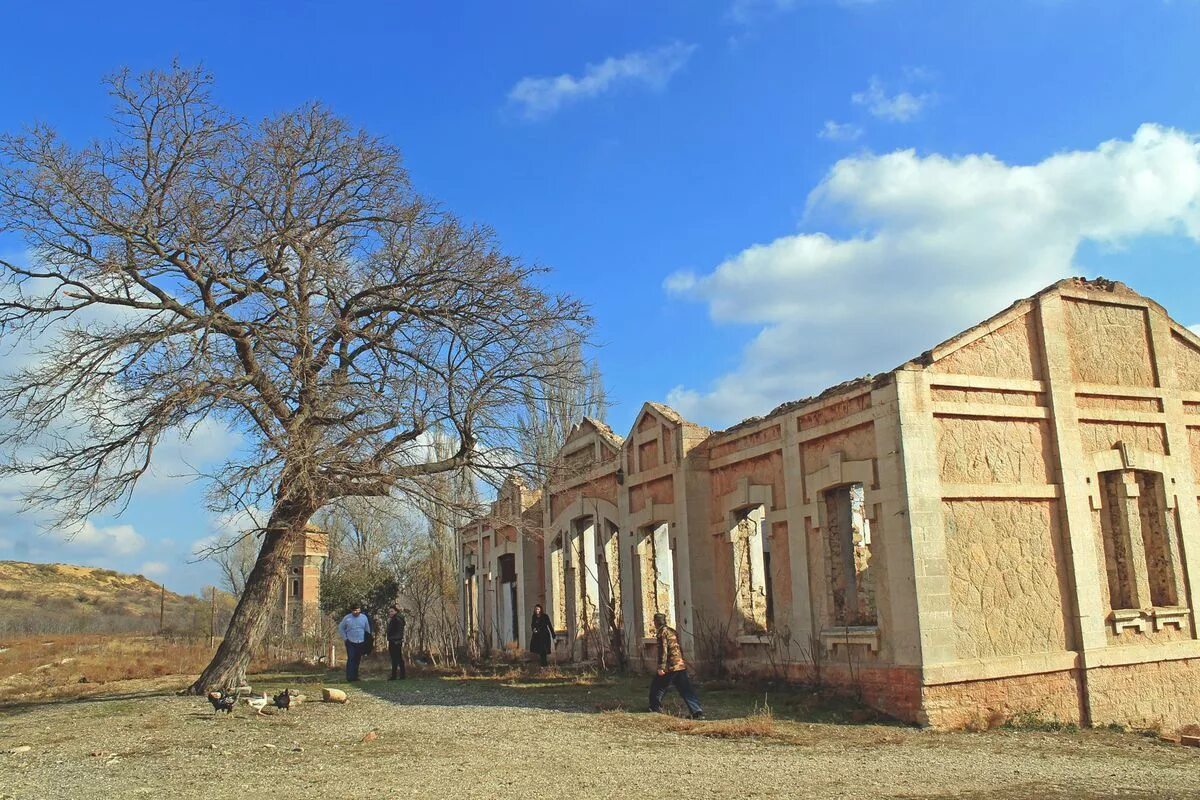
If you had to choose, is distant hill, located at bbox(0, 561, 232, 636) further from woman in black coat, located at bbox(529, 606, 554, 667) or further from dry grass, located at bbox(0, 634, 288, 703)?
woman in black coat, located at bbox(529, 606, 554, 667)

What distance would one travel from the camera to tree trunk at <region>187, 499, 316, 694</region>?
16062 mm

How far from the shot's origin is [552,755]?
35.0 ft

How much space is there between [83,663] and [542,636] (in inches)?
528

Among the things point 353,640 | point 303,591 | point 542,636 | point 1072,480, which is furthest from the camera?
point 303,591

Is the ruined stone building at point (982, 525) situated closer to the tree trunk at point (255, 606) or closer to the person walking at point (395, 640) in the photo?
the person walking at point (395, 640)

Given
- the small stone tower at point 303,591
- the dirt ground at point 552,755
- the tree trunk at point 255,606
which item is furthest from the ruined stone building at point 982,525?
the small stone tower at point 303,591

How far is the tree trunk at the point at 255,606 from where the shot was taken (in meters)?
16.1

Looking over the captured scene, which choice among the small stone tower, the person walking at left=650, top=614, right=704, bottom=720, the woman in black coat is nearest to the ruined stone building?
the person walking at left=650, top=614, right=704, bottom=720

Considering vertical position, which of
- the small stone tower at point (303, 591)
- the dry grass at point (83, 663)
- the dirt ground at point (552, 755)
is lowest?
the dirt ground at point (552, 755)

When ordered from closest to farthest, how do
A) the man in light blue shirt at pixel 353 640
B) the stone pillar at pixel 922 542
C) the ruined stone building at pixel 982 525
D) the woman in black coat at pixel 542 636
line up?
the stone pillar at pixel 922 542, the ruined stone building at pixel 982 525, the man in light blue shirt at pixel 353 640, the woman in black coat at pixel 542 636

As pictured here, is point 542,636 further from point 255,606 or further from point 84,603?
point 84,603

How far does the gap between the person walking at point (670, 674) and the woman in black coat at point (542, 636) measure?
8.43 metres

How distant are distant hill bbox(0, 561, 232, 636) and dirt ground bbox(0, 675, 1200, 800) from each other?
31.0 m

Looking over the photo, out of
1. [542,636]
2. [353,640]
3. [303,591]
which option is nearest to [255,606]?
[353,640]
